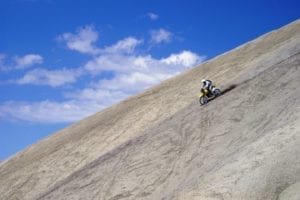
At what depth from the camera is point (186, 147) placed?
29.2 metres

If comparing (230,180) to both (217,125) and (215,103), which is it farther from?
(215,103)

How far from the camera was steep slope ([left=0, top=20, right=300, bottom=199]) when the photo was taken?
21203 millimetres

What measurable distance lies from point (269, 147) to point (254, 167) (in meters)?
1.63

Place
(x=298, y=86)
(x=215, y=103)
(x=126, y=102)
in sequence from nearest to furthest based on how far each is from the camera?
(x=298, y=86) → (x=215, y=103) → (x=126, y=102)

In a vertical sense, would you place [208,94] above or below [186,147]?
above

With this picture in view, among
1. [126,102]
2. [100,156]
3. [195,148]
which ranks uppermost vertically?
[126,102]

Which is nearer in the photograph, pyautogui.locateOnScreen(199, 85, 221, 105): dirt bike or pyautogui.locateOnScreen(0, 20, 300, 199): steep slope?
pyautogui.locateOnScreen(0, 20, 300, 199): steep slope

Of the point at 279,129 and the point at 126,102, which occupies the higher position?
the point at 126,102

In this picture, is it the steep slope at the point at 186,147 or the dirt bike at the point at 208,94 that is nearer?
the steep slope at the point at 186,147

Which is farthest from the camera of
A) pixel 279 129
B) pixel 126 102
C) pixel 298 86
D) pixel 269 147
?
pixel 126 102

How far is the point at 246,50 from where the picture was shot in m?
49.8

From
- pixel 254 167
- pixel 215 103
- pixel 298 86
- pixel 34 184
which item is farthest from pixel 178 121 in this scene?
pixel 254 167

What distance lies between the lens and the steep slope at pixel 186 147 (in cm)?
2120

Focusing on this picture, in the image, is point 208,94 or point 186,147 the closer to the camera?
point 186,147
